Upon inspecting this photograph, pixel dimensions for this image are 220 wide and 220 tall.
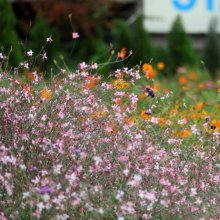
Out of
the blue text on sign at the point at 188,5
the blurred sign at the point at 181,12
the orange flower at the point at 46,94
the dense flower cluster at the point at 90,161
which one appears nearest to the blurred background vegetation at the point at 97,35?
the blurred sign at the point at 181,12

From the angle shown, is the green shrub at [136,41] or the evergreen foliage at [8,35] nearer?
the evergreen foliage at [8,35]

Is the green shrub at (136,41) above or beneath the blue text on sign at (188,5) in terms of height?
above

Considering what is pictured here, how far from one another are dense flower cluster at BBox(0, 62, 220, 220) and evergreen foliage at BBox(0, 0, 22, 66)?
669 centimetres

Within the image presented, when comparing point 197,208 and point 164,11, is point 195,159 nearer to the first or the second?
point 197,208

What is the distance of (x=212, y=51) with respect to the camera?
1577 centimetres

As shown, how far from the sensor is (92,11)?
52.9ft

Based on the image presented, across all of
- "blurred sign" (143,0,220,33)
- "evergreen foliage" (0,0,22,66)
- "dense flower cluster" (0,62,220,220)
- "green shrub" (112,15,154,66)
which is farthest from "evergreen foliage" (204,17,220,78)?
"dense flower cluster" (0,62,220,220)

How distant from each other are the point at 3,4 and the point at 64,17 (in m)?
3.53

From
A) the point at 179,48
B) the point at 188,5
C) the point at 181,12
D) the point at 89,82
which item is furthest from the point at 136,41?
the point at 89,82

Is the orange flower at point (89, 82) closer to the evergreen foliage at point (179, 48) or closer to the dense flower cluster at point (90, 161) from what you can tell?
the dense flower cluster at point (90, 161)

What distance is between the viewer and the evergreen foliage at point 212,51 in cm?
1570

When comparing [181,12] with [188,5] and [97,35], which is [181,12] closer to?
[188,5]

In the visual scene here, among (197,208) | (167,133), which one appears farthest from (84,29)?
(197,208)

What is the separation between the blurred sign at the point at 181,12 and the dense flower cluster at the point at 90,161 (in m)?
13.0
